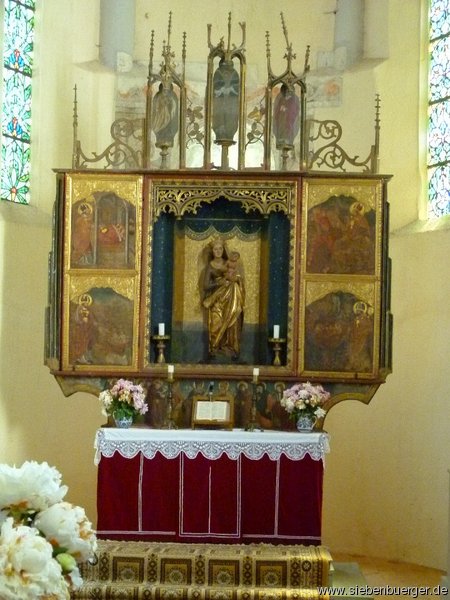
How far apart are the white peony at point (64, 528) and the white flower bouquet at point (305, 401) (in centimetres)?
780

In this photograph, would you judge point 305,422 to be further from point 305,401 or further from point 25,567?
point 25,567

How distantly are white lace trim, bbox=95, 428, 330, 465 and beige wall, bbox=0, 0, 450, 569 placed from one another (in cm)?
221

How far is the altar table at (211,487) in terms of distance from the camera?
395 inches

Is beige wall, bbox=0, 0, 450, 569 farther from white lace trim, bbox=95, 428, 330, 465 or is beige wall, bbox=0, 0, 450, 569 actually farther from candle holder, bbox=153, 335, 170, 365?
white lace trim, bbox=95, 428, 330, 465

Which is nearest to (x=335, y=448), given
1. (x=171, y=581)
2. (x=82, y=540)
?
(x=171, y=581)

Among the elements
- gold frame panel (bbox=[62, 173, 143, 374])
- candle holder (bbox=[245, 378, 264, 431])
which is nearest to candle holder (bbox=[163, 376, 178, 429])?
gold frame panel (bbox=[62, 173, 143, 374])

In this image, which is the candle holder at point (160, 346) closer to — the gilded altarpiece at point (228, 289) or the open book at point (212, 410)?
the gilded altarpiece at point (228, 289)

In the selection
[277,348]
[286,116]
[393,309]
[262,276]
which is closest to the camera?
[277,348]

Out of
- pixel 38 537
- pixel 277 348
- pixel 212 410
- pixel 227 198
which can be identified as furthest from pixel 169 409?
pixel 38 537

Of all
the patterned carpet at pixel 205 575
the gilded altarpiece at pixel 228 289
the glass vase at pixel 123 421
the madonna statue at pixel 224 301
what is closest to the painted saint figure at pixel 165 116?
the gilded altarpiece at pixel 228 289

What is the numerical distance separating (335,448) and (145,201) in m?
3.89

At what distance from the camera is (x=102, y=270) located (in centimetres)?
1094

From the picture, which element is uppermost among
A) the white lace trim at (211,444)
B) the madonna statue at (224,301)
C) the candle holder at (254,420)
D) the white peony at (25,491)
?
the madonna statue at (224,301)

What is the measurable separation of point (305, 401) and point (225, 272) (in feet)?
5.60
